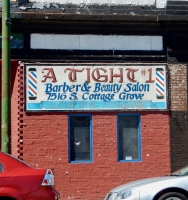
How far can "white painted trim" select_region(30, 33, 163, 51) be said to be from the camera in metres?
15.5

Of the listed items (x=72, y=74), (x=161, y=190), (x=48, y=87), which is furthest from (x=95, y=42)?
(x=161, y=190)

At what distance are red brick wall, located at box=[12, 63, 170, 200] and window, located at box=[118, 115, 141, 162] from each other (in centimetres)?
20

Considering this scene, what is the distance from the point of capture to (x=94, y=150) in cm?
1552

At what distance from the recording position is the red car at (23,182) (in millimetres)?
9414

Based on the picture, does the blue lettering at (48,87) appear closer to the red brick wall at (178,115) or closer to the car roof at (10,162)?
the red brick wall at (178,115)

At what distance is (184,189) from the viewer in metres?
10.9

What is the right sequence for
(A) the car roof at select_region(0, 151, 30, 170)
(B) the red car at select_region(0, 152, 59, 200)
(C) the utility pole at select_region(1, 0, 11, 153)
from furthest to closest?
1. (C) the utility pole at select_region(1, 0, 11, 153)
2. (A) the car roof at select_region(0, 151, 30, 170)
3. (B) the red car at select_region(0, 152, 59, 200)

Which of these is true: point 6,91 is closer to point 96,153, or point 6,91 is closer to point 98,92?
point 98,92

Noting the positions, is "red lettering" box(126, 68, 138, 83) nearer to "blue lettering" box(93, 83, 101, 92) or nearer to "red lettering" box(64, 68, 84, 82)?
"blue lettering" box(93, 83, 101, 92)

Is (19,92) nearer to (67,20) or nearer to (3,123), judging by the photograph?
(67,20)

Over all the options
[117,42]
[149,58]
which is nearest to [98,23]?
[117,42]

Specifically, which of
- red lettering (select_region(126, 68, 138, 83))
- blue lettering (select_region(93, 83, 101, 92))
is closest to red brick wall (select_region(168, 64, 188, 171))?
red lettering (select_region(126, 68, 138, 83))

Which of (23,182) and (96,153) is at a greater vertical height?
(96,153)

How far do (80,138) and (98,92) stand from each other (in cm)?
136
